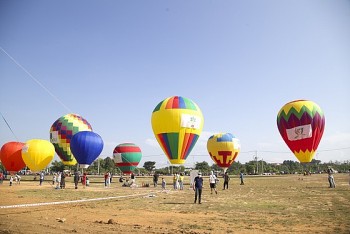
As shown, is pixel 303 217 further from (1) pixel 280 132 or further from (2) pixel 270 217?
(1) pixel 280 132

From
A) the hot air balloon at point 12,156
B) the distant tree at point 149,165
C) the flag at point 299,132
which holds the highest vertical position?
the flag at point 299,132

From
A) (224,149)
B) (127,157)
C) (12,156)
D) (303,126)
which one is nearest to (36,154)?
(12,156)

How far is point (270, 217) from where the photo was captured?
10.8 meters

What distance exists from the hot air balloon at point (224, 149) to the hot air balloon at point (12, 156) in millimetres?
29099

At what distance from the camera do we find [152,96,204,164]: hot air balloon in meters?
30.2

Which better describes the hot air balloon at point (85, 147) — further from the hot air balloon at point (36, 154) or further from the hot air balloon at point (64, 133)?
the hot air balloon at point (64, 133)

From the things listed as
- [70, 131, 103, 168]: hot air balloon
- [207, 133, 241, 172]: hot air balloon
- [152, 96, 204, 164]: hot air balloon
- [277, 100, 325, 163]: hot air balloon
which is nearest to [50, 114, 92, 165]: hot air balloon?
[70, 131, 103, 168]: hot air balloon

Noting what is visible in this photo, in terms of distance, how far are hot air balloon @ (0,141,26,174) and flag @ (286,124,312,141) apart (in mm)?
36705

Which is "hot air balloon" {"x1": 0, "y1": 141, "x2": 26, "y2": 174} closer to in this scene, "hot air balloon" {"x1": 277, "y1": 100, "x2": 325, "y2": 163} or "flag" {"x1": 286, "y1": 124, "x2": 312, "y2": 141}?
"hot air balloon" {"x1": 277, "y1": 100, "x2": 325, "y2": 163}

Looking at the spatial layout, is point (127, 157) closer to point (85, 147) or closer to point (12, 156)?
point (85, 147)

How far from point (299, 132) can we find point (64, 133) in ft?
105

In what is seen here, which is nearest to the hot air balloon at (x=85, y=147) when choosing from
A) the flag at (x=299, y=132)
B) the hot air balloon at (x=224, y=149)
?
the hot air balloon at (x=224, y=149)

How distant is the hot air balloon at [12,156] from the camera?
40.1m

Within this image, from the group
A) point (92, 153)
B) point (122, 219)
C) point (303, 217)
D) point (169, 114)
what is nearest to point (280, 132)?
point (169, 114)
